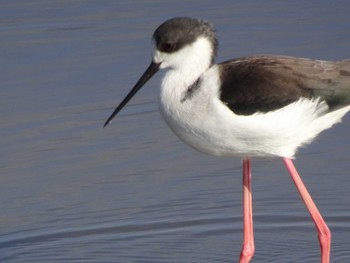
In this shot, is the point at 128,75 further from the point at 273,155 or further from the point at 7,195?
the point at 273,155

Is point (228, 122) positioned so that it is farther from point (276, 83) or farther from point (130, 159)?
point (130, 159)

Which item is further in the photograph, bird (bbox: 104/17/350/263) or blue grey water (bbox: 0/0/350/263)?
blue grey water (bbox: 0/0/350/263)

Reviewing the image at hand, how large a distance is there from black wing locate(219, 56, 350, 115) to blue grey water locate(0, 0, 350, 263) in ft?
3.25

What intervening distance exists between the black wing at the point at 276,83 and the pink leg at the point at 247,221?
2.47 ft

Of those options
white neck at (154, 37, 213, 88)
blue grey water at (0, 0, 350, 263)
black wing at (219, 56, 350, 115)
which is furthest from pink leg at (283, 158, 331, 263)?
white neck at (154, 37, 213, 88)

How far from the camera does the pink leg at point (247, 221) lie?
8117mm

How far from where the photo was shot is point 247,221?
820cm

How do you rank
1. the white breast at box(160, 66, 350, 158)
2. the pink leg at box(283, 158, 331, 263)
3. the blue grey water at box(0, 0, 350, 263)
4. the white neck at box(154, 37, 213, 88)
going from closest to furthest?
the white breast at box(160, 66, 350, 158)
the white neck at box(154, 37, 213, 88)
the pink leg at box(283, 158, 331, 263)
the blue grey water at box(0, 0, 350, 263)

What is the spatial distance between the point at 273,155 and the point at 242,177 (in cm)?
120

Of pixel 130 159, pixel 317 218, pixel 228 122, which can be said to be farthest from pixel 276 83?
pixel 130 159

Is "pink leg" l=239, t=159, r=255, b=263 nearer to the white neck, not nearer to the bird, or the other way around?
the bird

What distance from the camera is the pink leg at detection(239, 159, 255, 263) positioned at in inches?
320

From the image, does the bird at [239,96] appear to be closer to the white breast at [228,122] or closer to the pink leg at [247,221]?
the white breast at [228,122]

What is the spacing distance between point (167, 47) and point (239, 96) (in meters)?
0.52
